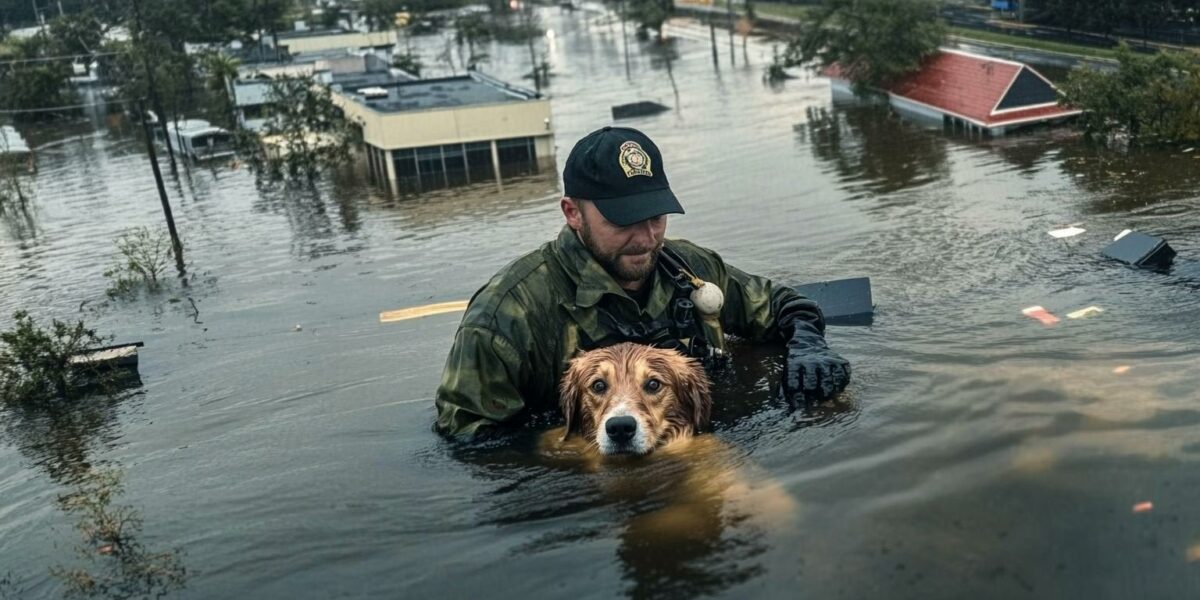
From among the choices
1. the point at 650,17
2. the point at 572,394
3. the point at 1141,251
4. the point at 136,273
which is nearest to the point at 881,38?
the point at 136,273

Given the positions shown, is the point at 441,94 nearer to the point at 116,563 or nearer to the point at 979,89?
the point at 979,89

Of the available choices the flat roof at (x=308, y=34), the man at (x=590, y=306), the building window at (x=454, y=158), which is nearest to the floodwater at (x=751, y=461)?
the man at (x=590, y=306)

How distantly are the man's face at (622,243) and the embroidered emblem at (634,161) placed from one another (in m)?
0.33

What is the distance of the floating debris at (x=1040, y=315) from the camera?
11.5m

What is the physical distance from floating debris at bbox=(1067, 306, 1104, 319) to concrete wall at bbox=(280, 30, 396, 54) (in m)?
109

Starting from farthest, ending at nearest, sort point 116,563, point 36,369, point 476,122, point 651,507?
point 476,122 < point 36,369 < point 116,563 < point 651,507

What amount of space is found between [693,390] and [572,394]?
2.62 feet

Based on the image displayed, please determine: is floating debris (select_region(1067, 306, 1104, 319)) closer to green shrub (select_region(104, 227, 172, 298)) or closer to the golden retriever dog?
the golden retriever dog

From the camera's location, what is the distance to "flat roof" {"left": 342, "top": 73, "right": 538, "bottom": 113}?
64.1 meters

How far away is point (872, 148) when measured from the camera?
49.0 metres

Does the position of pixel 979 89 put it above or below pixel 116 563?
below

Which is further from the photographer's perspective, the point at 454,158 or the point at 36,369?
the point at 454,158

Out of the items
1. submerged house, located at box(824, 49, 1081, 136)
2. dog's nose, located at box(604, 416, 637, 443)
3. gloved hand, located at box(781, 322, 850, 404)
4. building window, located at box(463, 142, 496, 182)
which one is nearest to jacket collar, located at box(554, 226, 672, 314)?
gloved hand, located at box(781, 322, 850, 404)

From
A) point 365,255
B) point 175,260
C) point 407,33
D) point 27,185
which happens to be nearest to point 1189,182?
point 365,255
